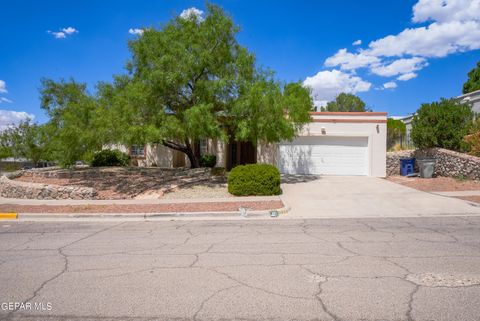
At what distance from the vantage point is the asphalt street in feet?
12.7

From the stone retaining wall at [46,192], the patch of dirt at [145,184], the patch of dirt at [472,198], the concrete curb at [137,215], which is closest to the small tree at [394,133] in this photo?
the patch of dirt at [472,198]

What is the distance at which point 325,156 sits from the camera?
19953 millimetres

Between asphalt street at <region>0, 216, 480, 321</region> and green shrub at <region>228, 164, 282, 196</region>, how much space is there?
15.2 ft

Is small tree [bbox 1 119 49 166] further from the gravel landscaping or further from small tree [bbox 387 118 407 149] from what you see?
small tree [bbox 387 118 407 149]

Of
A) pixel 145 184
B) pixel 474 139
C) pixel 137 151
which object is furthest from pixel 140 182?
pixel 474 139

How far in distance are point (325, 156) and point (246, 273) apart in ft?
51.8

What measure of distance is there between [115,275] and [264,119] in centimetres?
1009

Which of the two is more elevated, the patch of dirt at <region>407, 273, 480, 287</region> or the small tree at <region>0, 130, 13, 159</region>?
the small tree at <region>0, 130, 13, 159</region>

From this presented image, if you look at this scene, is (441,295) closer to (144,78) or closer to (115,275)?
(115,275)

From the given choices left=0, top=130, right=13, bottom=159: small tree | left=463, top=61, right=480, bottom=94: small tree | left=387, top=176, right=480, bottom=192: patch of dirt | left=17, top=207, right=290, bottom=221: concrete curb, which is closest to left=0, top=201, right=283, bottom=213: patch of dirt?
left=17, top=207, right=290, bottom=221: concrete curb

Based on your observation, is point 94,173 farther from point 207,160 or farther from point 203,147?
point 203,147

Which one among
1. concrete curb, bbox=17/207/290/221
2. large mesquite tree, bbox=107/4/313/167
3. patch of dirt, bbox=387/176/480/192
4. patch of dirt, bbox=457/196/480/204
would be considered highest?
large mesquite tree, bbox=107/4/313/167

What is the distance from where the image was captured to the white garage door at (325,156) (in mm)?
19641
